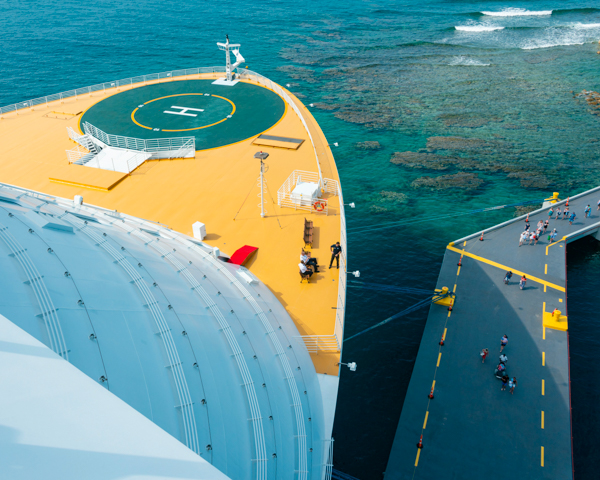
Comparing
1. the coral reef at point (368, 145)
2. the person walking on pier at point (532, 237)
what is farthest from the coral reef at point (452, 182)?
the person walking on pier at point (532, 237)

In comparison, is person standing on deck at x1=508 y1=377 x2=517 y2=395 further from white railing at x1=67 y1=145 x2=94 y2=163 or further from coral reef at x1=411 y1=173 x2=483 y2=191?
white railing at x1=67 y1=145 x2=94 y2=163

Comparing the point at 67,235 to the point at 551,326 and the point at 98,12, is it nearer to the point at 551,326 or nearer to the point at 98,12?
the point at 551,326

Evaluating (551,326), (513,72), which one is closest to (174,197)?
(551,326)

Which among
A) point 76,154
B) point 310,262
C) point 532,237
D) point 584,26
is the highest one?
point 584,26

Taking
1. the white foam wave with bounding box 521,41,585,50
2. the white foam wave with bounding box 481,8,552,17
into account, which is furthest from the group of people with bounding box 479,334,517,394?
the white foam wave with bounding box 481,8,552,17

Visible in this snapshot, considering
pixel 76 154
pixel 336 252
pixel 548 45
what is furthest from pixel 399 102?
pixel 336 252

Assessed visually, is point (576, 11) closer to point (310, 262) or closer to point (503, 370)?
point (503, 370)
